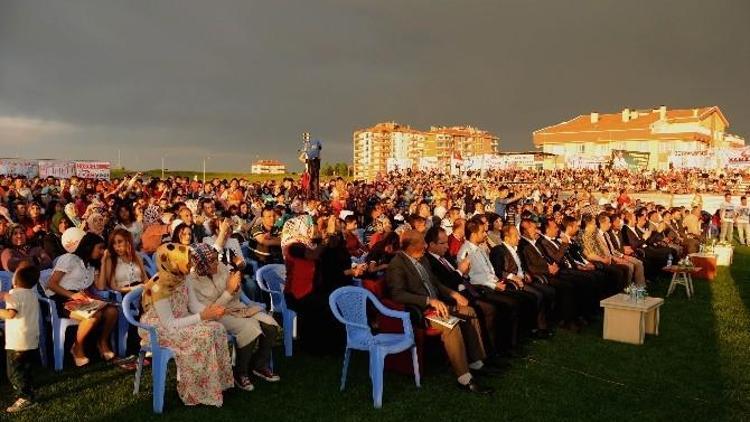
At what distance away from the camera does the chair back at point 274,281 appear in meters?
6.52

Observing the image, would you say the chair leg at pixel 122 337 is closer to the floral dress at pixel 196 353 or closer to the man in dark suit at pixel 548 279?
the floral dress at pixel 196 353

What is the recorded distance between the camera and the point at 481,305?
590 centimetres

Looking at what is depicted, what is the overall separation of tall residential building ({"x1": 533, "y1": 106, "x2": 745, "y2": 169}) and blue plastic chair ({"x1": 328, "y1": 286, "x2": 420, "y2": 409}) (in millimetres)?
56980

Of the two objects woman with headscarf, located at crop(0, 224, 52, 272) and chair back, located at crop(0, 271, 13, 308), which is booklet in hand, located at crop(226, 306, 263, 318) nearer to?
chair back, located at crop(0, 271, 13, 308)

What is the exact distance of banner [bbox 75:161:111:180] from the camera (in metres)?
24.4

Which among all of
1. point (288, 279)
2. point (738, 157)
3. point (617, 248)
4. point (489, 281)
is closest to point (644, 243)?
point (617, 248)

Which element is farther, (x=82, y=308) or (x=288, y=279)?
(x=288, y=279)

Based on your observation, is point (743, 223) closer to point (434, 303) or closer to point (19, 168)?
point (434, 303)

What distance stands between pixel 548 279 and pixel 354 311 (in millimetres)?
3398

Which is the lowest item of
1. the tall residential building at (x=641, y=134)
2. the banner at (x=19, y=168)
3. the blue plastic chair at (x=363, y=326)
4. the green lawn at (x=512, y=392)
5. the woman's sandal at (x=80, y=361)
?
the green lawn at (x=512, y=392)

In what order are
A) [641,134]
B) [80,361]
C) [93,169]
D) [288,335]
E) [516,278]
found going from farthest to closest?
[641,134]
[93,169]
[516,278]
[288,335]
[80,361]

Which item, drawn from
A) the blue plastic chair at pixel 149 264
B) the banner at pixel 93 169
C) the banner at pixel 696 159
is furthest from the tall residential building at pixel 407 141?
the blue plastic chair at pixel 149 264

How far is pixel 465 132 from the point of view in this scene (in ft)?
366

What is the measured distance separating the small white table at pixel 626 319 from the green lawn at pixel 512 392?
7.0 inches
